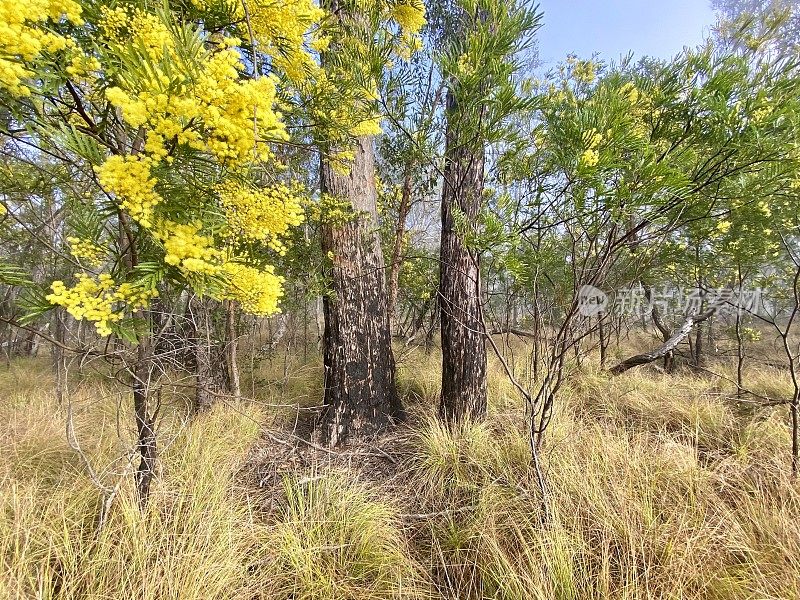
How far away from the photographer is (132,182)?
28.3 inches

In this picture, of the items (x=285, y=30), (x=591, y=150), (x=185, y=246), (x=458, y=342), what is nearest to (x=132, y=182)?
(x=185, y=246)

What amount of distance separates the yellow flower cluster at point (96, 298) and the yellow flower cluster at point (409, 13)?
1717 millimetres

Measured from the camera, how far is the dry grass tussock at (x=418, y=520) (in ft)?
4.23

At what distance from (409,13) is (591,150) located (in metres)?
1.18

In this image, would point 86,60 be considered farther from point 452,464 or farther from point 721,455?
point 721,455

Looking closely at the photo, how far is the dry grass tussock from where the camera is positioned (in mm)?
1289

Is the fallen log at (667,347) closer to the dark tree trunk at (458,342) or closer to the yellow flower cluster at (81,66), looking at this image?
the dark tree trunk at (458,342)

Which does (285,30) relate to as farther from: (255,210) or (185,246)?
(185,246)

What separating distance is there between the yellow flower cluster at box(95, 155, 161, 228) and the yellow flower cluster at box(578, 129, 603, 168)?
4.13 feet

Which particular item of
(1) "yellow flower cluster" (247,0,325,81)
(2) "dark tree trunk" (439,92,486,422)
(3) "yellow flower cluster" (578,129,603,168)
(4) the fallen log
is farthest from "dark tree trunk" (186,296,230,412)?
(4) the fallen log

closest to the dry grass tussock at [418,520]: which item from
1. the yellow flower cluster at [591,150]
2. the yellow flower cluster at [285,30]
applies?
the yellow flower cluster at [591,150]

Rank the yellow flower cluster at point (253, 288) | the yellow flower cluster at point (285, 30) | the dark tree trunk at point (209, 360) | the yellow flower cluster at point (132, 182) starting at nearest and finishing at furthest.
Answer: the yellow flower cluster at point (132, 182) < the yellow flower cluster at point (253, 288) < the yellow flower cluster at point (285, 30) < the dark tree trunk at point (209, 360)

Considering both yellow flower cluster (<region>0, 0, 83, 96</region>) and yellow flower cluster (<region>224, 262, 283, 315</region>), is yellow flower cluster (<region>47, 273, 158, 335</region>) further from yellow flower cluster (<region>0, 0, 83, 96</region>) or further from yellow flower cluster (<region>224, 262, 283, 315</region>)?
yellow flower cluster (<region>0, 0, 83, 96</region>)

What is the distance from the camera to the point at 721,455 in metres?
2.21
